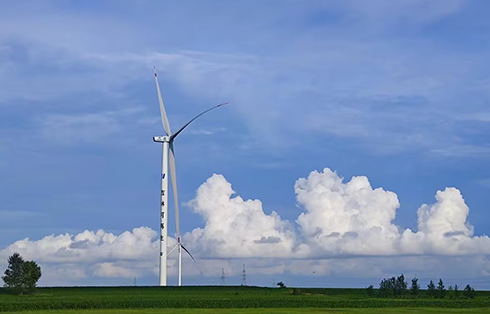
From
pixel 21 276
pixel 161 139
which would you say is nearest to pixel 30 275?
pixel 21 276

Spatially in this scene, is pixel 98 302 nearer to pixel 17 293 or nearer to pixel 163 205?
pixel 163 205

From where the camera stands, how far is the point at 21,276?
606ft

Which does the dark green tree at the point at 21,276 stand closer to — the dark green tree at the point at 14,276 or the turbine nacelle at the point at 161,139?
the dark green tree at the point at 14,276

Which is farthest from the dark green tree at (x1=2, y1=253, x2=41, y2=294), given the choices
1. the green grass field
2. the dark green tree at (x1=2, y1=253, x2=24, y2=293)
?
the green grass field

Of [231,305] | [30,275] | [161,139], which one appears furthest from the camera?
[30,275]

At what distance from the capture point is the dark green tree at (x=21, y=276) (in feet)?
603

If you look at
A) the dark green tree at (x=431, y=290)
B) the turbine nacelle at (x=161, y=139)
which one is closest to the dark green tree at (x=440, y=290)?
the dark green tree at (x=431, y=290)

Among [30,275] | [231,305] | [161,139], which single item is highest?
[161,139]

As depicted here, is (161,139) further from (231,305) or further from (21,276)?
(21,276)

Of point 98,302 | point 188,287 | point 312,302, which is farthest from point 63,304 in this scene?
point 188,287

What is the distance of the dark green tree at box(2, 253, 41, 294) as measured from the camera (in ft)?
603

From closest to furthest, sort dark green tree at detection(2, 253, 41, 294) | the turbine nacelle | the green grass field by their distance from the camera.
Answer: the green grass field → the turbine nacelle → dark green tree at detection(2, 253, 41, 294)

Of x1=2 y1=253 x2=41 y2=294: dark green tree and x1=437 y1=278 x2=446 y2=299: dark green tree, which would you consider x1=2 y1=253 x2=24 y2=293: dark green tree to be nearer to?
x1=2 y1=253 x2=41 y2=294: dark green tree

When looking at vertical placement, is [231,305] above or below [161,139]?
below
